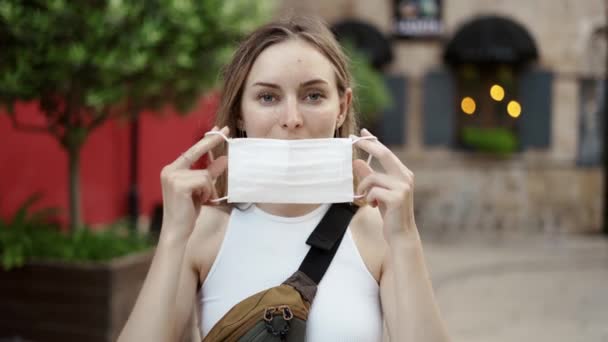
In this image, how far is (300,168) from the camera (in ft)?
5.25

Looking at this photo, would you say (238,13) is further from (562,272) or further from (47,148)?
(562,272)

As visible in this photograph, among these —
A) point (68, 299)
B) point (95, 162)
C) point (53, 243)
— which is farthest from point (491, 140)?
point (68, 299)

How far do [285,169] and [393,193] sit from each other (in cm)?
32

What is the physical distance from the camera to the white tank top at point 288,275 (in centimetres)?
152

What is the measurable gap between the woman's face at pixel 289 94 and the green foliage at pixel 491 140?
10708mm

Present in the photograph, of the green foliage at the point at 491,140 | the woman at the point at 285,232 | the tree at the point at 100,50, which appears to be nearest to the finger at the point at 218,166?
the woman at the point at 285,232

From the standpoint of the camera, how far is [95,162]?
676cm

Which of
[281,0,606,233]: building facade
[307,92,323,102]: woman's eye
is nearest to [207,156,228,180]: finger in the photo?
[307,92,323,102]: woman's eye

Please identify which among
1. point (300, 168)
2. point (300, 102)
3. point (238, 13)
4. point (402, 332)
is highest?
point (238, 13)

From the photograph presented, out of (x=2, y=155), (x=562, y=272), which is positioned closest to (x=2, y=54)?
(x=2, y=155)

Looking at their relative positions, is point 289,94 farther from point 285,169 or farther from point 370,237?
point 370,237

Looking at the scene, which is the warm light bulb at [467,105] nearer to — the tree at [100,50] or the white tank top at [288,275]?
the tree at [100,50]

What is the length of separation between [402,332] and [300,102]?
688mm

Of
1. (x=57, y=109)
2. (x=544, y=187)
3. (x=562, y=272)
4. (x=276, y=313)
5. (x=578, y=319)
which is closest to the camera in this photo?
(x=276, y=313)
